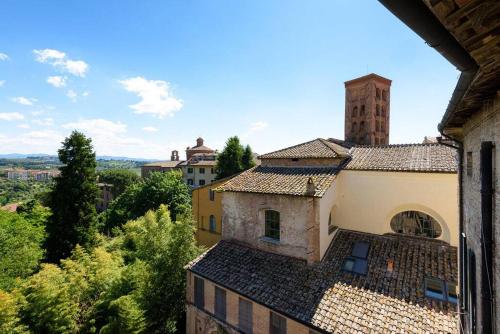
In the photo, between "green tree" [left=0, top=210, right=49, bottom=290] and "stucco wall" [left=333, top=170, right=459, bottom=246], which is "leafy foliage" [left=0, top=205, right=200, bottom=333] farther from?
"stucco wall" [left=333, top=170, right=459, bottom=246]

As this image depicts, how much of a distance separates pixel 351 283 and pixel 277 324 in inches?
133

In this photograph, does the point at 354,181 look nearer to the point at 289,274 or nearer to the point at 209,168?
the point at 289,274

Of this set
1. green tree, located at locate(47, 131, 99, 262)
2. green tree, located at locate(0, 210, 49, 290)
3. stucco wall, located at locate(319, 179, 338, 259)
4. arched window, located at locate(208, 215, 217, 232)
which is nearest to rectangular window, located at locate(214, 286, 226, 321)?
stucco wall, located at locate(319, 179, 338, 259)

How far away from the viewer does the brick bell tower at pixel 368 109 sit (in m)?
22.8

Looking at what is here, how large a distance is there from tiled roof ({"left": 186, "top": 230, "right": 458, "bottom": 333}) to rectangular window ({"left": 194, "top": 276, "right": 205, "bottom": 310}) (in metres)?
0.74

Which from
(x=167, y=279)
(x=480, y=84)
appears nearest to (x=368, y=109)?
(x=167, y=279)

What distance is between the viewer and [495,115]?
349cm

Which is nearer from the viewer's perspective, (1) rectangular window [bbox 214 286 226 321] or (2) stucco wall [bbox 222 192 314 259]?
(2) stucco wall [bbox 222 192 314 259]

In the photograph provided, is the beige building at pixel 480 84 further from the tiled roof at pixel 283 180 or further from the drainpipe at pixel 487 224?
the tiled roof at pixel 283 180

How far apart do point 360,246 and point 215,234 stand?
15.4 metres

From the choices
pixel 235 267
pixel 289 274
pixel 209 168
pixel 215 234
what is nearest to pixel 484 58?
pixel 289 274

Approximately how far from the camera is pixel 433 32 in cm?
206

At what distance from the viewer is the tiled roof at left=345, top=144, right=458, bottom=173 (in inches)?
470

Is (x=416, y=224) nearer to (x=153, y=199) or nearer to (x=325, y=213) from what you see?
(x=325, y=213)
